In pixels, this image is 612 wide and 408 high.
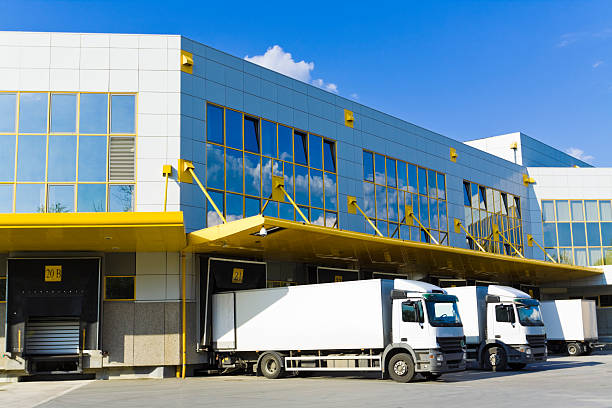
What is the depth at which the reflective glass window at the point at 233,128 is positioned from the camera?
27453 millimetres

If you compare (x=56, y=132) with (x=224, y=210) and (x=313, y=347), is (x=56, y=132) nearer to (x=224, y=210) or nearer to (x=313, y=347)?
(x=224, y=210)

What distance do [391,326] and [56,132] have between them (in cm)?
1399

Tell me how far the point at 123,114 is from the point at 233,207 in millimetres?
5477

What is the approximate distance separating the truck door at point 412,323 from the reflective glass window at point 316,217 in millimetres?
10339

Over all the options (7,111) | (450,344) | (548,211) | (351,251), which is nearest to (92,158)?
(7,111)

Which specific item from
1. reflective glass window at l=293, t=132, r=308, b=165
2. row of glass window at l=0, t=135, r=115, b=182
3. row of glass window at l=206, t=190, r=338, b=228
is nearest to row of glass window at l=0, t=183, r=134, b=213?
row of glass window at l=0, t=135, r=115, b=182

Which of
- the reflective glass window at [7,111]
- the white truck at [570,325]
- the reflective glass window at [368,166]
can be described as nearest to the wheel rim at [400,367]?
the reflective glass window at [368,166]

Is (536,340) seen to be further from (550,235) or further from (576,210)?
(576,210)

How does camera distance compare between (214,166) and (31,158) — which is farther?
(214,166)

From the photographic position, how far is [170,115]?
83.9 ft

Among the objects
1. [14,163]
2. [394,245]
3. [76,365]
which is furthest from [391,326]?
[14,163]

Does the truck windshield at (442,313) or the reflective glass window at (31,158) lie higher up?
the reflective glass window at (31,158)

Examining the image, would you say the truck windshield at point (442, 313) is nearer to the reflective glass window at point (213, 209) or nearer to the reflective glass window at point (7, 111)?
the reflective glass window at point (213, 209)

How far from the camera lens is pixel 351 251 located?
2744 centimetres
